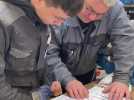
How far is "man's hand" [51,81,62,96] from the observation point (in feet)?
4.21

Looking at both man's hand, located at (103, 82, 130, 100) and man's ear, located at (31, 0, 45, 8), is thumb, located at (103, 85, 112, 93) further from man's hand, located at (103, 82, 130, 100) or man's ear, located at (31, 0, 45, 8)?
man's ear, located at (31, 0, 45, 8)

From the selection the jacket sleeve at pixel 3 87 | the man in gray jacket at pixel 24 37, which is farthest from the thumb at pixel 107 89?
the jacket sleeve at pixel 3 87

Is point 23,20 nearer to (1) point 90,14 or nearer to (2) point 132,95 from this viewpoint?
(1) point 90,14

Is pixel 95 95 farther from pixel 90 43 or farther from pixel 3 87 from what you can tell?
pixel 3 87

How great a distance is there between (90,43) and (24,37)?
437mm

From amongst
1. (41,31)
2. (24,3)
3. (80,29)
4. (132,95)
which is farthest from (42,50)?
(132,95)

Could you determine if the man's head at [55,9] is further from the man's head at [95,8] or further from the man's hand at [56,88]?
the man's hand at [56,88]

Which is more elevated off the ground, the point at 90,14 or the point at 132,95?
the point at 90,14

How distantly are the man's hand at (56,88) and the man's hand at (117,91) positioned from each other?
177 mm

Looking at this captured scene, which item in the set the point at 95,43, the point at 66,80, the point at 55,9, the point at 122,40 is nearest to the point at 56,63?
the point at 66,80

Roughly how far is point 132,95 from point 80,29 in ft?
1.11

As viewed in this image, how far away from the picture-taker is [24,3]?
104 cm

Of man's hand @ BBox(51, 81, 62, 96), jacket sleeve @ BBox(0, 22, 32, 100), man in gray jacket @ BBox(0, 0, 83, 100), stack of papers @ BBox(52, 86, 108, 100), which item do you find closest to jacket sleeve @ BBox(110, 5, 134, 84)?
stack of papers @ BBox(52, 86, 108, 100)

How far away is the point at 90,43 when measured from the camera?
1404 millimetres
